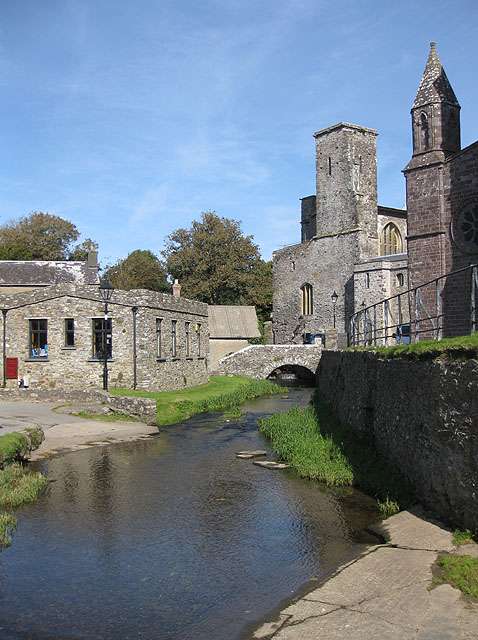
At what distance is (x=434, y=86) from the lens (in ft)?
80.4

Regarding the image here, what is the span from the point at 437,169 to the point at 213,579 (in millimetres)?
18077

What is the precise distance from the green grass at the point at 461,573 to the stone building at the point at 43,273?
1436 inches

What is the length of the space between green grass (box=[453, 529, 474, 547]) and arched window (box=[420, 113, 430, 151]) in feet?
58.6

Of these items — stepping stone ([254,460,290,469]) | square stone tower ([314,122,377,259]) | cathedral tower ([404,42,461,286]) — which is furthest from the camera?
square stone tower ([314,122,377,259])

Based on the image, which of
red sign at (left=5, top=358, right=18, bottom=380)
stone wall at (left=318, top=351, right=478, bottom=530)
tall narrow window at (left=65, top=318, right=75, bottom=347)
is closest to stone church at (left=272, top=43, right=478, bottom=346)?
tall narrow window at (left=65, top=318, right=75, bottom=347)

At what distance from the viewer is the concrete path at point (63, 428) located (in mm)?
18278

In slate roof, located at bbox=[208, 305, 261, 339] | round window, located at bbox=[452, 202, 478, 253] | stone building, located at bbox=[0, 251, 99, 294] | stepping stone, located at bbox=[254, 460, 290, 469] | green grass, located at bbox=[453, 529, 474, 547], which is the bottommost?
stepping stone, located at bbox=[254, 460, 290, 469]

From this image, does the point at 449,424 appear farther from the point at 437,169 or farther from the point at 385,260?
the point at 385,260

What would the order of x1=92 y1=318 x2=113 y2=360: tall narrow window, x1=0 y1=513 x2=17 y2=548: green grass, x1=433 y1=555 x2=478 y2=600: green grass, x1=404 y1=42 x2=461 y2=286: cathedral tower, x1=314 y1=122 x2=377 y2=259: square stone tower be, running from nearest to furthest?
x1=433 y1=555 x2=478 y2=600: green grass
x1=0 y1=513 x2=17 y2=548: green grass
x1=404 y1=42 x2=461 y2=286: cathedral tower
x1=92 y1=318 x2=113 y2=360: tall narrow window
x1=314 y1=122 x2=377 y2=259: square stone tower

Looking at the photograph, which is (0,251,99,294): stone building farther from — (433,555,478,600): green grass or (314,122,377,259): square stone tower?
(433,555,478,600): green grass

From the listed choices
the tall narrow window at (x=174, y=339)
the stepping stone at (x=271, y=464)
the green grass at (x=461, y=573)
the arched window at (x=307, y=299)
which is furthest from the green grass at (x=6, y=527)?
the arched window at (x=307, y=299)

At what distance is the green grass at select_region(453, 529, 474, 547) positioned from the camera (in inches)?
346

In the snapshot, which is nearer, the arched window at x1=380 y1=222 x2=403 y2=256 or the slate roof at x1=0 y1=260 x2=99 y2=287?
the slate roof at x1=0 y1=260 x2=99 y2=287

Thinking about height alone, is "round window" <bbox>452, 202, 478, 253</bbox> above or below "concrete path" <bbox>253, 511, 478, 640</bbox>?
above
